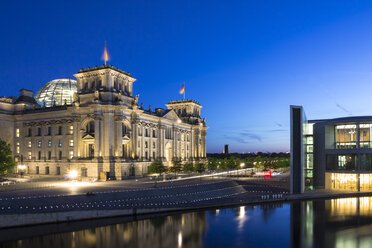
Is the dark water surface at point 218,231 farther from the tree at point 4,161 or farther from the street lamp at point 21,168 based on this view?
the street lamp at point 21,168

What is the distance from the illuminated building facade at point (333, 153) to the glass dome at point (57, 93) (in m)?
74.3

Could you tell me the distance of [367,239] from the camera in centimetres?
3394

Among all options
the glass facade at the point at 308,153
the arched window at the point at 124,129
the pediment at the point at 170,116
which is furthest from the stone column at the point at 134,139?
the glass facade at the point at 308,153

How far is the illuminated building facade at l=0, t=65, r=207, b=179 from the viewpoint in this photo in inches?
3204

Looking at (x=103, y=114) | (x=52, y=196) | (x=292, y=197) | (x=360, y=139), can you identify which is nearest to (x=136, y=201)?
(x=52, y=196)

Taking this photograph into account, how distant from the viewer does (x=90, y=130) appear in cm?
8469

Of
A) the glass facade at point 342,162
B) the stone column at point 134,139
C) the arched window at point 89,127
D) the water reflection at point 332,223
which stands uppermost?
the arched window at point 89,127

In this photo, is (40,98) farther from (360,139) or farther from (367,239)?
(367,239)

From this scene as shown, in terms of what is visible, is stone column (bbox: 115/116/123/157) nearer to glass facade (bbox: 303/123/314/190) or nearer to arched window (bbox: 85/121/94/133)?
arched window (bbox: 85/121/94/133)

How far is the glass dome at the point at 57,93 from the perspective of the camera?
110 m

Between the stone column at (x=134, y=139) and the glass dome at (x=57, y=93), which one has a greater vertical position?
the glass dome at (x=57, y=93)

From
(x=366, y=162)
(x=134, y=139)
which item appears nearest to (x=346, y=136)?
(x=366, y=162)

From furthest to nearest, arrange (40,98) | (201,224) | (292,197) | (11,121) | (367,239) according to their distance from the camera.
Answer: (40,98), (11,121), (292,197), (201,224), (367,239)

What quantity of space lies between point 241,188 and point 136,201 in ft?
91.3
